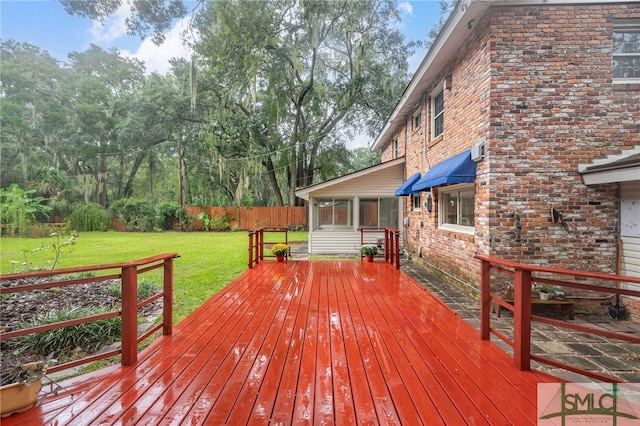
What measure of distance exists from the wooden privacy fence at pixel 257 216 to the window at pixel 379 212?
8.85 meters

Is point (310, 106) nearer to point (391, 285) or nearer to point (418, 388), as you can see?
point (391, 285)

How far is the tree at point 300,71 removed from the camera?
33.7 feet

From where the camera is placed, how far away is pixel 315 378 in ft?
7.64

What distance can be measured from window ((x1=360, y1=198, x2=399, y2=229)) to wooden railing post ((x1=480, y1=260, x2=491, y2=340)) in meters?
6.97

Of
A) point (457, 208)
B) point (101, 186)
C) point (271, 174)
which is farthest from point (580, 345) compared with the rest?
point (101, 186)

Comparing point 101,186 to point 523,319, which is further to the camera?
point 101,186

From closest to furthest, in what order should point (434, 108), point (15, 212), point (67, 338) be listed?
point (67, 338) < point (434, 108) < point (15, 212)

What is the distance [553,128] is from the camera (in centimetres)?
423

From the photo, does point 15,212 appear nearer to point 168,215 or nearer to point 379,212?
point 168,215

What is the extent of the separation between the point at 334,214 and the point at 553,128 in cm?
675

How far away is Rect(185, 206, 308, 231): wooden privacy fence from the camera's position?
18.6 m

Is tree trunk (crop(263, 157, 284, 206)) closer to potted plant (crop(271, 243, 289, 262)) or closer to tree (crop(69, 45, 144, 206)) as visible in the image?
tree (crop(69, 45, 144, 206))

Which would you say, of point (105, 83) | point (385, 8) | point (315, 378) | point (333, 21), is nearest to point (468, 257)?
point (315, 378)

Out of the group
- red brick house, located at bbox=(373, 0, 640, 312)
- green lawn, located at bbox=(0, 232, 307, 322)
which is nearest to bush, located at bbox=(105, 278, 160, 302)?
green lawn, located at bbox=(0, 232, 307, 322)
